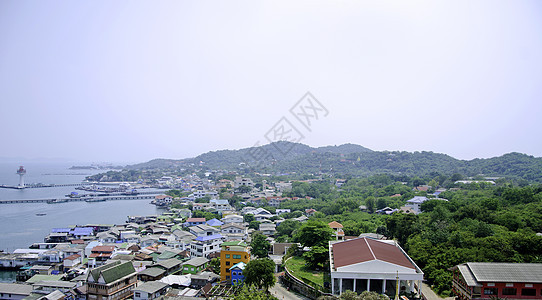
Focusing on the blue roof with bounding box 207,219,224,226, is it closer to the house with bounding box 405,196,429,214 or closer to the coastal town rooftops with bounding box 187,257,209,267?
the coastal town rooftops with bounding box 187,257,209,267

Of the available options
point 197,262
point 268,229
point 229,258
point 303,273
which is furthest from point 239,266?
point 268,229

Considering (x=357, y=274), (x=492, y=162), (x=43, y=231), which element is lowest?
(x=43, y=231)

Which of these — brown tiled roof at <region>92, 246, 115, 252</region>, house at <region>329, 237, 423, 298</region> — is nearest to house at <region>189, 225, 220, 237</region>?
brown tiled roof at <region>92, 246, 115, 252</region>

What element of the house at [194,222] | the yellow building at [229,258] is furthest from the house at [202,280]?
the house at [194,222]

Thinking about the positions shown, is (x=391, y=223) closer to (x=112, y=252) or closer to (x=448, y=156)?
(x=112, y=252)

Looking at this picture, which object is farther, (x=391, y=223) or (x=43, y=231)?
(x=43, y=231)

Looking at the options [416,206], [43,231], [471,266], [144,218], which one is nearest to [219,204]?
[144,218]

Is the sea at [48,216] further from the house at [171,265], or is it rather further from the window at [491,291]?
the window at [491,291]
